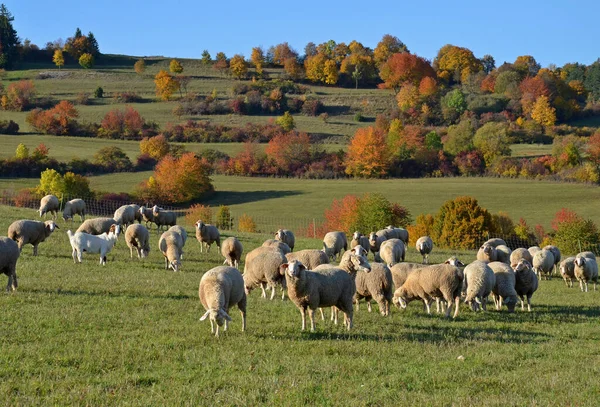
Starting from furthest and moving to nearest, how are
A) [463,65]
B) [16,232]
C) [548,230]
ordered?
[463,65] → [548,230] → [16,232]

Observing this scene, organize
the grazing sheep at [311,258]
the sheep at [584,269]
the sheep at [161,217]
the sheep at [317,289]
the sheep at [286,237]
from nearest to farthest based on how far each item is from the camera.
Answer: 1. the sheep at [317,289]
2. the grazing sheep at [311,258]
3. the sheep at [584,269]
4. the sheep at [286,237]
5. the sheep at [161,217]

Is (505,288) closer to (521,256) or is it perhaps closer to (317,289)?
(317,289)

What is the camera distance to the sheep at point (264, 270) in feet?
62.4

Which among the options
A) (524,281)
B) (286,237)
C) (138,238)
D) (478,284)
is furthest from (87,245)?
(524,281)

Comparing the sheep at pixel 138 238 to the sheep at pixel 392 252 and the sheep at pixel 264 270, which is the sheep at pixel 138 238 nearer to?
the sheep at pixel 264 270

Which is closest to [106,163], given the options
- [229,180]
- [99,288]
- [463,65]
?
[229,180]

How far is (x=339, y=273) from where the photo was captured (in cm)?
1498

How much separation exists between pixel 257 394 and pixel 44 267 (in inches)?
575

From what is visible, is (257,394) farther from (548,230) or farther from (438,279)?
(548,230)

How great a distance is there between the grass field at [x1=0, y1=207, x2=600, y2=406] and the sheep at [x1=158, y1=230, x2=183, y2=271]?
521 cm

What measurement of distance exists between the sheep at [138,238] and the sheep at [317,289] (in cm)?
1283

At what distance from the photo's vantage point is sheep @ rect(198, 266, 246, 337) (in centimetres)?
1298

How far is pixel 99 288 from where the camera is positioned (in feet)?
61.7

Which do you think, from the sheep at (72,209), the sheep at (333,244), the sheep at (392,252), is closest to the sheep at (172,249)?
the sheep at (333,244)
